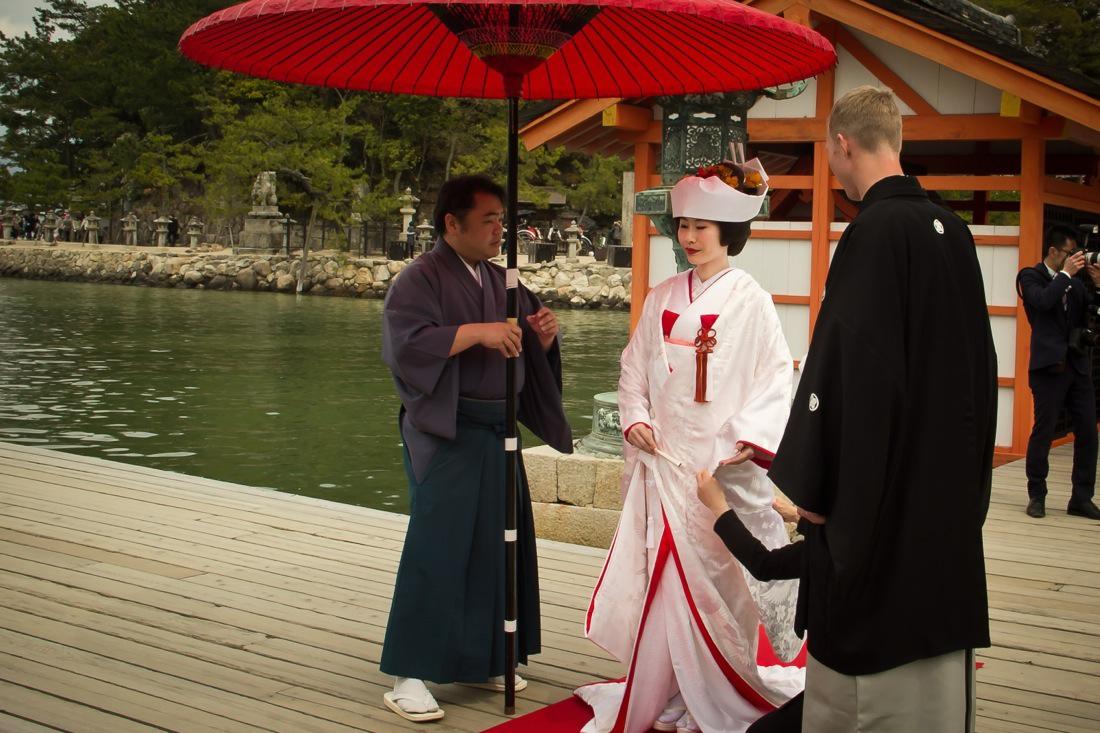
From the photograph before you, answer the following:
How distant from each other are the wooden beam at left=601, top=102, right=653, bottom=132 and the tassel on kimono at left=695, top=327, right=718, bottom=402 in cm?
575

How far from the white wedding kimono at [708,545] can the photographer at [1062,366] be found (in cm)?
374

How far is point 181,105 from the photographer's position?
43844 millimetres

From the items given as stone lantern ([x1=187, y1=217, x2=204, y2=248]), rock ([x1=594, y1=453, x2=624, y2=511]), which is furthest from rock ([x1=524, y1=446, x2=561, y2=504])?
stone lantern ([x1=187, y1=217, x2=204, y2=248])

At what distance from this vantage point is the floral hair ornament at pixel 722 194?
10.9 feet

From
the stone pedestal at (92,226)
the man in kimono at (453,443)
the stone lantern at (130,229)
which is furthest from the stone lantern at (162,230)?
the man in kimono at (453,443)

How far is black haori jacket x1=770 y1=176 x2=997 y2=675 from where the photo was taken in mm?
2115

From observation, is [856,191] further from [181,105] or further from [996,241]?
[181,105]

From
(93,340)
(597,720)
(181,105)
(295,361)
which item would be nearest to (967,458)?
(597,720)

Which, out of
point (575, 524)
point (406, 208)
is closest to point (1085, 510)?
point (575, 524)

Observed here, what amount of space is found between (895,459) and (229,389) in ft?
44.6

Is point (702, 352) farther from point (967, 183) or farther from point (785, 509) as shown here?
point (967, 183)

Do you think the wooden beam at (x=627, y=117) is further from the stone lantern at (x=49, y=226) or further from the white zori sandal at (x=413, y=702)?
the stone lantern at (x=49, y=226)

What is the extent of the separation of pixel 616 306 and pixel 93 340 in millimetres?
14486

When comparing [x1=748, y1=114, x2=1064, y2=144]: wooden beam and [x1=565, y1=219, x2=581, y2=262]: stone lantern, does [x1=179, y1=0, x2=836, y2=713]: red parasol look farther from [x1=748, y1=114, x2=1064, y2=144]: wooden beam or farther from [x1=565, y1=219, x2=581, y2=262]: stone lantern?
[x1=565, y1=219, x2=581, y2=262]: stone lantern
